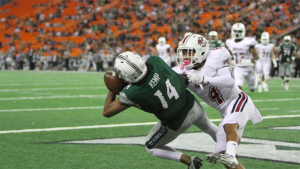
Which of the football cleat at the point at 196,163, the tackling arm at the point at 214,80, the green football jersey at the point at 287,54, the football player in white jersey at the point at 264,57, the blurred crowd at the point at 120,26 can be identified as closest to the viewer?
the tackling arm at the point at 214,80

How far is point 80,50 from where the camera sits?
34.4 metres

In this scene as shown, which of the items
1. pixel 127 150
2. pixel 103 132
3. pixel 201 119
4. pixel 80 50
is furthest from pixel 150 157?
pixel 80 50

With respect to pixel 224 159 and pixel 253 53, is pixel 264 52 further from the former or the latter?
pixel 224 159

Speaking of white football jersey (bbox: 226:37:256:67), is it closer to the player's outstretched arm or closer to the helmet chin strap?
the helmet chin strap

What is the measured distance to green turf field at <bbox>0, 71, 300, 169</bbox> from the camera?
16.7 feet

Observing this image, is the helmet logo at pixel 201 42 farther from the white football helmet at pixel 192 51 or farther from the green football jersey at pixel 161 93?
the green football jersey at pixel 161 93

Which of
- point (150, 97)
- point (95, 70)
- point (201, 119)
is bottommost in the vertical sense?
point (95, 70)

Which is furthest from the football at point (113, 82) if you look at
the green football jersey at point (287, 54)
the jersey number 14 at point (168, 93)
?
the green football jersey at point (287, 54)

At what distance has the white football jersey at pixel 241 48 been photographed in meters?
12.3

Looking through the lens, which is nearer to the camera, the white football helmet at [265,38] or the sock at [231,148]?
the sock at [231,148]

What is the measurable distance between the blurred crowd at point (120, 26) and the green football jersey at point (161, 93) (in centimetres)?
2213

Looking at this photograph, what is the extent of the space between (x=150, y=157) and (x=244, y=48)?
24.4 ft

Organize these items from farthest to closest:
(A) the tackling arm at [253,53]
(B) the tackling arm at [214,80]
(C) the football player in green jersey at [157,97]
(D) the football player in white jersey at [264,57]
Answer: (D) the football player in white jersey at [264,57] < (A) the tackling arm at [253,53] < (B) the tackling arm at [214,80] < (C) the football player in green jersey at [157,97]

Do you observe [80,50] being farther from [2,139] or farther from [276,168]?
[276,168]
